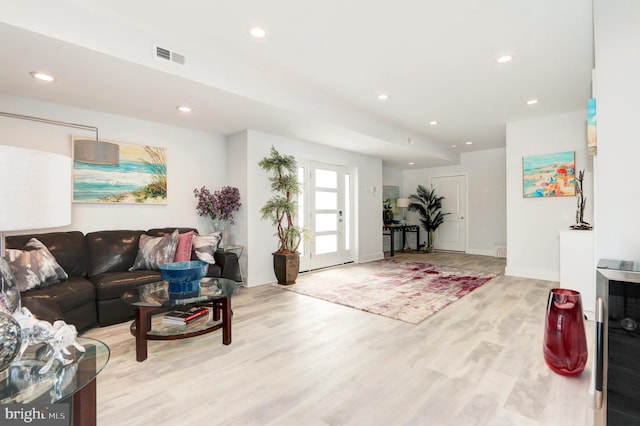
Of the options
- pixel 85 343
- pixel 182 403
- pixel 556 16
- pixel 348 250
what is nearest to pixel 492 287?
pixel 348 250

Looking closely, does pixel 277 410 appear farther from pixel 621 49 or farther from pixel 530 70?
pixel 530 70

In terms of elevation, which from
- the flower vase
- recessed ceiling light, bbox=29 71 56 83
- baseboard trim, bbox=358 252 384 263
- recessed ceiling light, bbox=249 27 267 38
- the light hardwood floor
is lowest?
the light hardwood floor

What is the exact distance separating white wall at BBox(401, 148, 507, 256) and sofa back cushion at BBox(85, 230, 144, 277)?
23.3 ft

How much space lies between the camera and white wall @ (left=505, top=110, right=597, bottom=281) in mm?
4594

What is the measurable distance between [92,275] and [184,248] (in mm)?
915

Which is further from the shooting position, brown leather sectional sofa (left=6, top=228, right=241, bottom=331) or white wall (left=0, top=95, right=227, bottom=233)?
white wall (left=0, top=95, right=227, bottom=233)

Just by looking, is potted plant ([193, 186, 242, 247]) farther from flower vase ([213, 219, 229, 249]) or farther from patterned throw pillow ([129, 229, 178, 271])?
patterned throw pillow ([129, 229, 178, 271])

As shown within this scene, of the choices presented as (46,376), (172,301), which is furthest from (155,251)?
(46,376)

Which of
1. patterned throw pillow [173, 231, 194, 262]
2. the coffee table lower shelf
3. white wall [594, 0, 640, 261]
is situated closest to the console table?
patterned throw pillow [173, 231, 194, 262]

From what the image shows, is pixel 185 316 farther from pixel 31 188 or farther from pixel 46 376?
pixel 31 188

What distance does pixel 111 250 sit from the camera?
347 cm

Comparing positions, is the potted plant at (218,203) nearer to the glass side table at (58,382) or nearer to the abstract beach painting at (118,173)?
the abstract beach painting at (118,173)

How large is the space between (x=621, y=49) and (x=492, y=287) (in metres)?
3.44

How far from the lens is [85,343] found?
1.38 metres
